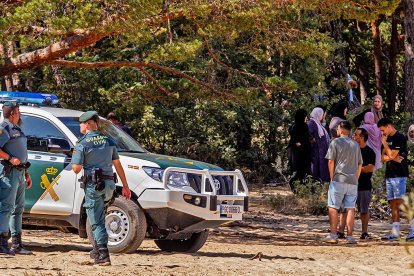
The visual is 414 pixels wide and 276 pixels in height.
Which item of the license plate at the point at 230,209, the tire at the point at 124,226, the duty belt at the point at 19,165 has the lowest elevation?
the tire at the point at 124,226

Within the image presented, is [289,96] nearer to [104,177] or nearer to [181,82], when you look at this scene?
[181,82]

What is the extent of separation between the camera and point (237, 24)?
1555cm

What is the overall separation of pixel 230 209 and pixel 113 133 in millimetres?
1896

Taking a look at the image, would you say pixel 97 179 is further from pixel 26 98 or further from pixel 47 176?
pixel 26 98

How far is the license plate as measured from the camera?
1203 cm

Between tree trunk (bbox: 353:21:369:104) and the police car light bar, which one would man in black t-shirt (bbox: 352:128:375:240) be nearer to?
the police car light bar

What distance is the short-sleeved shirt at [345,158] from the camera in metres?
13.9

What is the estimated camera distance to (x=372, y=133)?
17.0 meters

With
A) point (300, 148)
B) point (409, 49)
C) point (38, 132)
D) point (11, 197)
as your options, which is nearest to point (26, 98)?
point (38, 132)

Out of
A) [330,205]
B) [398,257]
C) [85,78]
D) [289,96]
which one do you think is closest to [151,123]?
[85,78]

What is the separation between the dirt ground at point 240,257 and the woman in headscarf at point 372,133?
59.4 inches

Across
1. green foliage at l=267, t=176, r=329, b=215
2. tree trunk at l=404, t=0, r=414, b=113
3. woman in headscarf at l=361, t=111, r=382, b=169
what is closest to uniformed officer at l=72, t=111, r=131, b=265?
woman in headscarf at l=361, t=111, r=382, b=169

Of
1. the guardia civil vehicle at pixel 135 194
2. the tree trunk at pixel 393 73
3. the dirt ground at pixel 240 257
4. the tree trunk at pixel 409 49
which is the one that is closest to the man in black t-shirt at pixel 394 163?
the dirt ground at pixel 240 257

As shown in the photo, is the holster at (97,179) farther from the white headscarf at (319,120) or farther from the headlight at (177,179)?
the white headscarf at (319,120)
